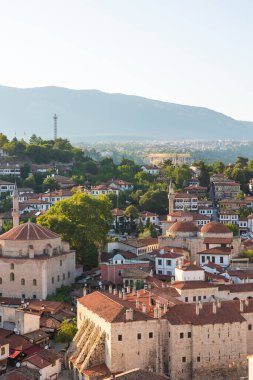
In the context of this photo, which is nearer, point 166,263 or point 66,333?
point 66,333

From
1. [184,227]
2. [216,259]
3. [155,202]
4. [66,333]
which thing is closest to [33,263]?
[66,333]

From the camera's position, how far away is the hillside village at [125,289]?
32.0 m

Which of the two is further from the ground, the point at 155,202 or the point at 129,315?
the point at 155,202

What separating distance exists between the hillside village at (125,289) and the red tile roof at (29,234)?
0.10 meters

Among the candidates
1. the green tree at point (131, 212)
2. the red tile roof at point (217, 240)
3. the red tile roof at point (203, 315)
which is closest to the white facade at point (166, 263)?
the red tile roof at point (217, 240)

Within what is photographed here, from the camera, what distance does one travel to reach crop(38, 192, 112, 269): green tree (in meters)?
49.8

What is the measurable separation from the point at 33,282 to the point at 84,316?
799cm

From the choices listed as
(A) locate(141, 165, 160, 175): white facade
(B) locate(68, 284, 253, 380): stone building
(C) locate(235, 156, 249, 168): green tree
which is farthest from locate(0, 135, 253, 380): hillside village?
(C) locate(235, 156, 249, 168): green tree

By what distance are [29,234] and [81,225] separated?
6.30 meters

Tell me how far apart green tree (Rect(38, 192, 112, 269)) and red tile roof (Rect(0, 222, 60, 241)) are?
4209 millimetres

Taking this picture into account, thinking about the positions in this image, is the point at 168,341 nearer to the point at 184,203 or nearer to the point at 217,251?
the point at 217,251

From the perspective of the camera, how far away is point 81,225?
50094 mm

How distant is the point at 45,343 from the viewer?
1389 inches

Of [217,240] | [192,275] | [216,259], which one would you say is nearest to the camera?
[192,275]
